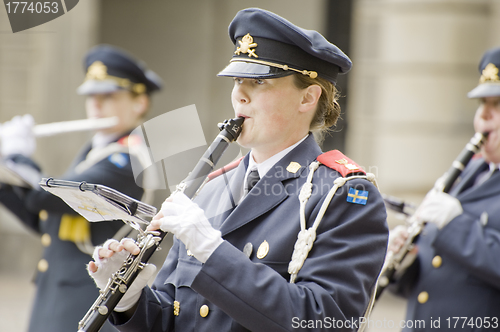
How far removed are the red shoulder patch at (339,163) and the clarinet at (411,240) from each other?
1.35 metres

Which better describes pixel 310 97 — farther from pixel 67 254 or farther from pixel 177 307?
pixel 67 254

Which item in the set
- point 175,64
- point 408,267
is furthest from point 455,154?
point 175,64

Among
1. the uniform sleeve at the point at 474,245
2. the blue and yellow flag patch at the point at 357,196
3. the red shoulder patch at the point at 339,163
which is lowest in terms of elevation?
the uniform sleeve at the point at 474,245

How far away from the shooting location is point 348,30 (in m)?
7.68

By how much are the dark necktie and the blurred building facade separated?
464cm

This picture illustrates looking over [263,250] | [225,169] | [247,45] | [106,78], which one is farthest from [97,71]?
[263,250]

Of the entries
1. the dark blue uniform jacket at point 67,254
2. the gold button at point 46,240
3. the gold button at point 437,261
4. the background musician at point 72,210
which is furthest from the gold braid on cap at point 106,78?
the gold button at point 437,261

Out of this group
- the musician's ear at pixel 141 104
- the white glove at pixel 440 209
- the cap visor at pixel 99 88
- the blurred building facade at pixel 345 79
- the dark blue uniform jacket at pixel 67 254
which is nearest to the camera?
the white glove at pixel 440 209

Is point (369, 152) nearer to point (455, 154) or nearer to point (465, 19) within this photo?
point (455, 154)

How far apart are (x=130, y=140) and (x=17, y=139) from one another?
120 cm

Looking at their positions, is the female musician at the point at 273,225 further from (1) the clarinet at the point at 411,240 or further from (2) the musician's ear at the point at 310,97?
(1) the clarinet at the point at 411,240

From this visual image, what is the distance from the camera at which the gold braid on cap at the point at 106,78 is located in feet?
15.2

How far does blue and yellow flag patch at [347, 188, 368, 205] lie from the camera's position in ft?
6.83

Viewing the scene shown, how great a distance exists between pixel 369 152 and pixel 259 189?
5.18 metres
